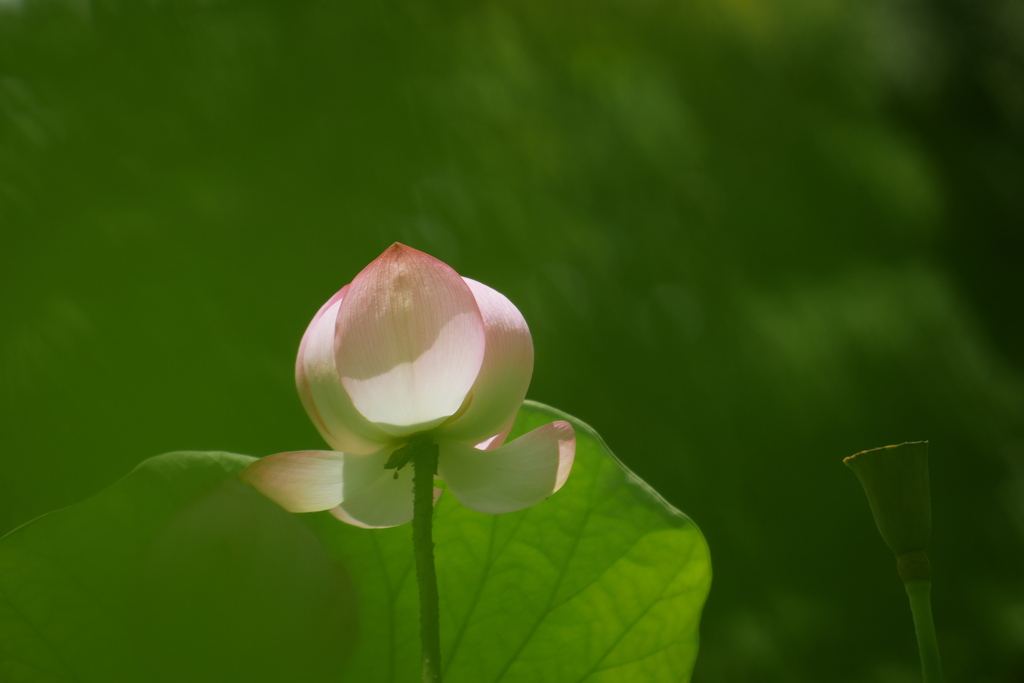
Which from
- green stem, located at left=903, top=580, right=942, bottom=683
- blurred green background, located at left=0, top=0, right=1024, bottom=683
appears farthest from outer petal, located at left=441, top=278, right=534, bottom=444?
blurred green background, located at left=0, top=0, right=1024, bottom=683

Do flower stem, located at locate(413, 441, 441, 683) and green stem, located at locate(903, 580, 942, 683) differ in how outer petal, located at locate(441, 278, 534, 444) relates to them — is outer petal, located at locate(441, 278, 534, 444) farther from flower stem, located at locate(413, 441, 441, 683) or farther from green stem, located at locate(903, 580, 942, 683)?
green stem, located at locate(903, 580, 942, 683)

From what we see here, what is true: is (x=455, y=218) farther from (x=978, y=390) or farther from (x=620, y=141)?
(x=978, y=390)

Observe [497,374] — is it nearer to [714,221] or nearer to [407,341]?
[407,341]

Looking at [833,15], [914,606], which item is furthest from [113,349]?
[833,15]

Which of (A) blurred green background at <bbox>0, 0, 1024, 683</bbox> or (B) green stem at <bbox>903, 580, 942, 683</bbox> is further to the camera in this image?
(A) blurred green background at <bbox>0, 0, 1024, 683</bbox>

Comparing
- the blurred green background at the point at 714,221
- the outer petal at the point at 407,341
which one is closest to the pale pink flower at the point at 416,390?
the outer petal at the point at 407,341

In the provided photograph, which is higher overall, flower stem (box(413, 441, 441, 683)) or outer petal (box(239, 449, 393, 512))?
outer petal (box(239, 449, 393, 512))

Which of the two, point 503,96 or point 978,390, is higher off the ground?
point 503,96
